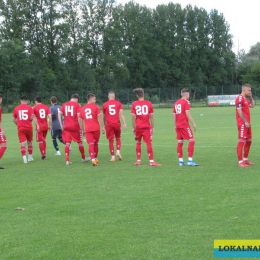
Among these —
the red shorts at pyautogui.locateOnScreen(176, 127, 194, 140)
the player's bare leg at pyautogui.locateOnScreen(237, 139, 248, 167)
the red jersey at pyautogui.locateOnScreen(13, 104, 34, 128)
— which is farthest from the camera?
the red jersey at pyautogui.locateOnScreen(13, 104, 34, 128)

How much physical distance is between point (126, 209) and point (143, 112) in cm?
548

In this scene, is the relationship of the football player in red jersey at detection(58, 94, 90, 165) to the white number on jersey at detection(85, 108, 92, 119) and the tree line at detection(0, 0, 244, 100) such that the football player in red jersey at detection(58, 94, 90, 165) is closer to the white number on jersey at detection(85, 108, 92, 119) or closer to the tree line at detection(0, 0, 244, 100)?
the white number on jersey at detection(85, 108, 92, 119)

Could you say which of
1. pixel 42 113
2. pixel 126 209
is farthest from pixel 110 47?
pixel 126 209

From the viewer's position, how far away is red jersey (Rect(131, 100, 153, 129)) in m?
13.4

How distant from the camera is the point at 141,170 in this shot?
12570 mm

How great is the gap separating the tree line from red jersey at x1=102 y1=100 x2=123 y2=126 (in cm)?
5062

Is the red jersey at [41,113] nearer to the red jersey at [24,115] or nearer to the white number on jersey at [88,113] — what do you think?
the red jersey at [24,115]

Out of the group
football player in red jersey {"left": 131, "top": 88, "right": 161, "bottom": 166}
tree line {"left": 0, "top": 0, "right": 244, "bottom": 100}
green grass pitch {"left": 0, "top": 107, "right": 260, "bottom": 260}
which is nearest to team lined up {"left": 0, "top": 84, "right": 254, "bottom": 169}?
football player in red jersey {"left": 131, "top": 88, "right": 161, "bottom": 166}

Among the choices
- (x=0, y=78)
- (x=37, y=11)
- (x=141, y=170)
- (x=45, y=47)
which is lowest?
(x=141, y=170)

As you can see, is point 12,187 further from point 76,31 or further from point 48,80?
point 76,31

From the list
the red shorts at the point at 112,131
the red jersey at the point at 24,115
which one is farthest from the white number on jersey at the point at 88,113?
the red jersey at the point at 24,115

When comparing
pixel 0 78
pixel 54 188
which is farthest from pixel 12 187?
pixel 0 78

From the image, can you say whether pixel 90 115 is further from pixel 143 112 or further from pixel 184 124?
pixel 184 124

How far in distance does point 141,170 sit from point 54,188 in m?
2.83
